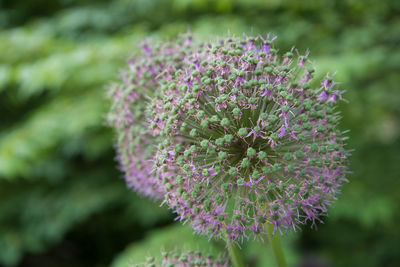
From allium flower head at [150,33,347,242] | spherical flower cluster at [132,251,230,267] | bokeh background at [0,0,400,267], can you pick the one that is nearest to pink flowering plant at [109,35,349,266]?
allium flower head at [150,33,347,242]

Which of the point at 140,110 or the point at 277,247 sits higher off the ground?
the point at 140,110

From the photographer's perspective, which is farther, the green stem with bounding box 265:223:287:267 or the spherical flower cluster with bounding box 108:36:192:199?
the spherical flower cluster with bounding box 108:36:192:199

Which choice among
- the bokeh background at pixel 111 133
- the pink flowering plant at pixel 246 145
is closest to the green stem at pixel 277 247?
the pink flowering plant at pixel 246 145

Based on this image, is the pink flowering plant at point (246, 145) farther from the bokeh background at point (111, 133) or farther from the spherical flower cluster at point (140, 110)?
the bokeh background at point (111, 133)

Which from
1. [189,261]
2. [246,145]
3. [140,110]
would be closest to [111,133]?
[140,110]

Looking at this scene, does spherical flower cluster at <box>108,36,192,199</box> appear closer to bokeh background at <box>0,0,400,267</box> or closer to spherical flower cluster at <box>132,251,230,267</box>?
spherical flower cluster at <box>132,251,230,267</box>

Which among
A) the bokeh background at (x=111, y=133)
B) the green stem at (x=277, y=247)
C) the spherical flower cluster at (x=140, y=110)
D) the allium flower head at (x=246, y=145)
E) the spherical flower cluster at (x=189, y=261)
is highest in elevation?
the bokeh background at (x=111, y=133)

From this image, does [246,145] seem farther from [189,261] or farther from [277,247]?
[189,261]
